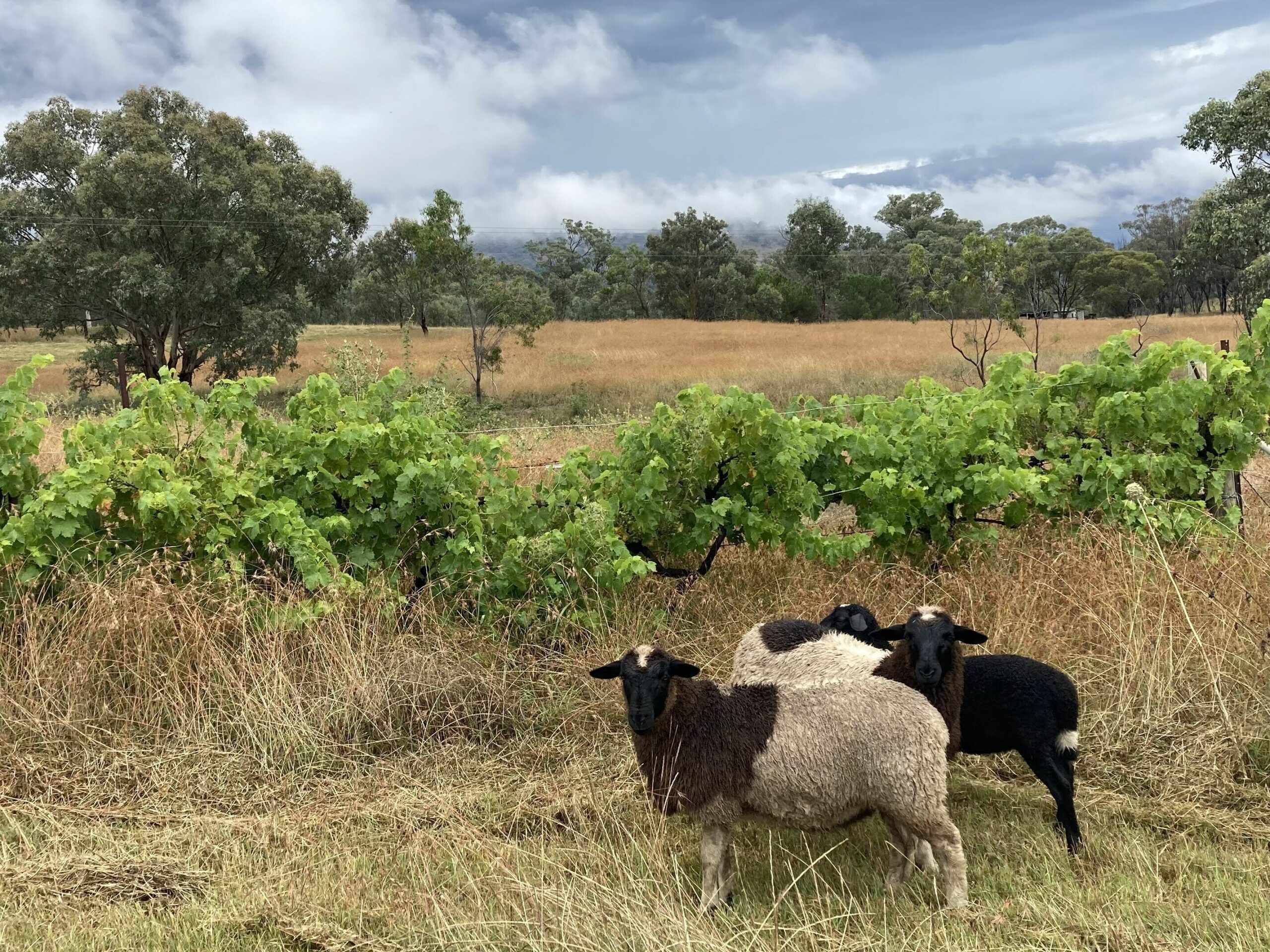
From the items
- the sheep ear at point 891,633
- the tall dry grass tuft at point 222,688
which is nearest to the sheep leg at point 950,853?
the sheep ear at point 891,633

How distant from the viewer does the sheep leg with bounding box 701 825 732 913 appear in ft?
12.6

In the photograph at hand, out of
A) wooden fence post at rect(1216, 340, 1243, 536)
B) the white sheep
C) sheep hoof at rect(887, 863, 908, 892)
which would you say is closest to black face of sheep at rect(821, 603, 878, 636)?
the white sheep

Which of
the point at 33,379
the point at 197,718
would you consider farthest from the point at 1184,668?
the point at 33,379

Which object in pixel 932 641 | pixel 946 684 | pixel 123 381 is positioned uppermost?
pixel 123 381

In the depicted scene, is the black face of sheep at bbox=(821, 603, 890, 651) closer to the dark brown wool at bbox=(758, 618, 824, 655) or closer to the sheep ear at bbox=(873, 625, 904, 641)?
the dark brown wool at bbox=(758, 618, 824, 655)

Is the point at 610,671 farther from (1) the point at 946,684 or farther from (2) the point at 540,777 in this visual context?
(1) the point at 946,684

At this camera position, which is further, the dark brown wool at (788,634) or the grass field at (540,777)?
the dark brown wool at (788,634)

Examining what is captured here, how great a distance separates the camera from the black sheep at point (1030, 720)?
4.22 metres

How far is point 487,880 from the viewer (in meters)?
3.97

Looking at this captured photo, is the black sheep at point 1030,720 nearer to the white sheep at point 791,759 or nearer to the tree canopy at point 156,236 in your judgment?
the white sheep at point 791,759

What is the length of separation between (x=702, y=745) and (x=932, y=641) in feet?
3.65

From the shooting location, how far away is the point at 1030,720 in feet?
14.0

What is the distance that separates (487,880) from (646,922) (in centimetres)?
86

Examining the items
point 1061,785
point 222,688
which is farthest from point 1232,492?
point 222,688
